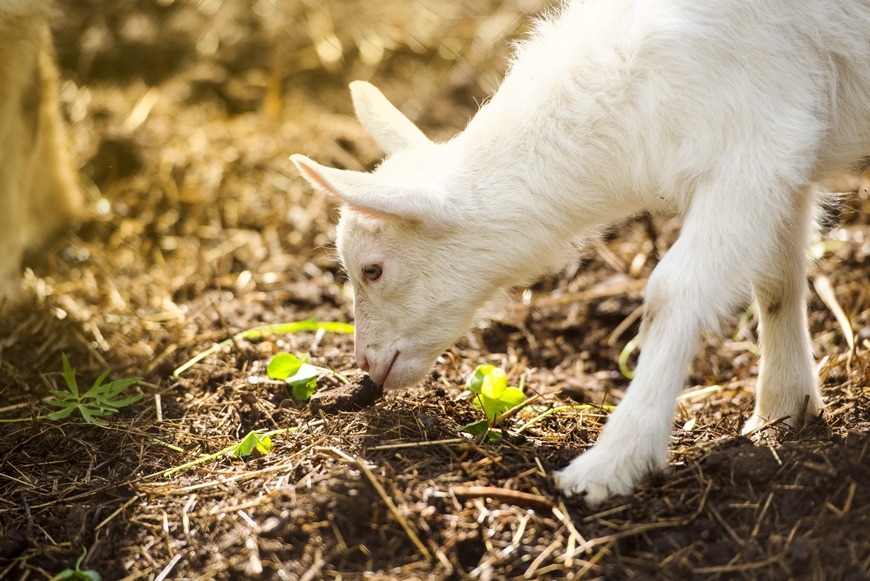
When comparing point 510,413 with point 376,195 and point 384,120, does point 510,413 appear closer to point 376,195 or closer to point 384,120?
point 376,195

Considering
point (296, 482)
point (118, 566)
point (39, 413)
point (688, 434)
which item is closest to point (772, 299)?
point (688, 434)

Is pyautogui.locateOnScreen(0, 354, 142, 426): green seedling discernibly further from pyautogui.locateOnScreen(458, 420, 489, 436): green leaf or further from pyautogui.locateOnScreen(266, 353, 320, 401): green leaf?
pyautogui.locateOnScreen(458, 420, 489, 436): green leaf

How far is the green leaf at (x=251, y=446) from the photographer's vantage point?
147 inches

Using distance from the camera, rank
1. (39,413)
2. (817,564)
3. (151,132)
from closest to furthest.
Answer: (817,564)
(39,413)
(151,132)

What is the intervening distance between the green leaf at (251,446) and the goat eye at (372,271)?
810 millimetres

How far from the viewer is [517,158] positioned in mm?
3914

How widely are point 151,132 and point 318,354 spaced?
3.60 meters

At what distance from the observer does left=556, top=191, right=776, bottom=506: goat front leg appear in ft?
11.0

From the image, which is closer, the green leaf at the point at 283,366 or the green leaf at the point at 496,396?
the green leaf at the point at 496,396

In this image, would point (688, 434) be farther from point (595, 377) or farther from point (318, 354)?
point (318, 354)

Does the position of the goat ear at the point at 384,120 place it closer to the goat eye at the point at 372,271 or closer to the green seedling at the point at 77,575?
the goat eye at the point at 372,271

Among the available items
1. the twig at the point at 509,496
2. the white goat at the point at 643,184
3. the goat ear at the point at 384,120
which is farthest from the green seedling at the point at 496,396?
the goat ear at the point at 384,120

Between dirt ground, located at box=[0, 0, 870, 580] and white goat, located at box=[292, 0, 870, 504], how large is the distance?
279 mm

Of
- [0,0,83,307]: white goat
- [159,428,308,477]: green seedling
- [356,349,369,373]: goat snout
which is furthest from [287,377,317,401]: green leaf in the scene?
[0,0,83,307]: white goat
